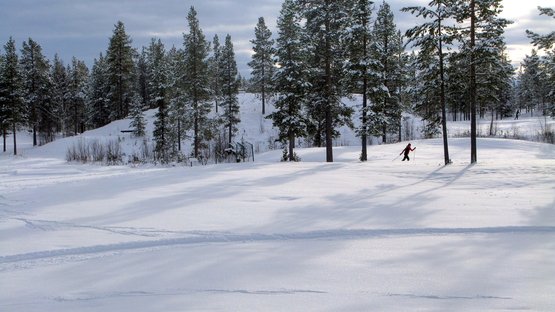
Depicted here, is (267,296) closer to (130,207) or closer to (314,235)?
(314,235)

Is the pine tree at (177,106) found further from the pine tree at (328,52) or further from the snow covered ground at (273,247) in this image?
the snow covered ground at (273,247)

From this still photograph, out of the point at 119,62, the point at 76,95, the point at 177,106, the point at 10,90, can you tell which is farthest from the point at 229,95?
the point at 76,95

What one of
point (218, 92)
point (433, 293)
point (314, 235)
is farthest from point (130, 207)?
point (218, 92)

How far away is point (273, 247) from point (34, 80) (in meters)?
58.1

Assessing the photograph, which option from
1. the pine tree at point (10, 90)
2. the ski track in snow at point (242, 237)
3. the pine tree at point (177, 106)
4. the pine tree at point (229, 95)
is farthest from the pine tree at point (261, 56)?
the ski track in snow at point (242, 237)

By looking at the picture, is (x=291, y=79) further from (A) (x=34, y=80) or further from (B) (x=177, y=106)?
(A) (x=34, y=80)

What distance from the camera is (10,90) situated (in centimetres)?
4328

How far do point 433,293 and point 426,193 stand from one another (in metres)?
6.87

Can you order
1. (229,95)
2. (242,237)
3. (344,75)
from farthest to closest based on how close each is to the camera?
(229,95) → (344,75) → (242,237)

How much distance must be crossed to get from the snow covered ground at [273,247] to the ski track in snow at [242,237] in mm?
28

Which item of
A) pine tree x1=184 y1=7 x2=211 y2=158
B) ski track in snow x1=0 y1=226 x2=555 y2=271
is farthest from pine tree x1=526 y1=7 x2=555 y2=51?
pine tree x1=184 y1=7 x2=211 y2=158

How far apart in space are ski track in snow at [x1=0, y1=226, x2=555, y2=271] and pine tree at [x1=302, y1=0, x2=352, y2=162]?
17826 millimetres

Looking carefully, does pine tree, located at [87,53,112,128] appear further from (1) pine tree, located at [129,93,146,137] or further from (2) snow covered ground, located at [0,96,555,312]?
(2) snow covered ground, located at [0,96,555,312]

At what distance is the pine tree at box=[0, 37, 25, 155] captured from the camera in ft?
141
